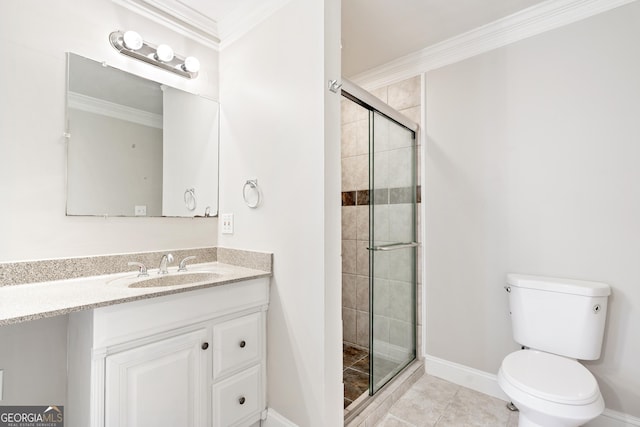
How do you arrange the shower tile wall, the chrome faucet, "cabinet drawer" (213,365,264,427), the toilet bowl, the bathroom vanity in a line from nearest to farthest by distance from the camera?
the bathroom vanity
the toilet bowl
"cabinet drawer" (213,365,264,427)
the chrome faucet
the shower tile wall

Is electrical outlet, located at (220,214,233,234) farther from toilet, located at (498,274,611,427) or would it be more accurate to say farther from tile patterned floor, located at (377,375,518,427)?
toilet, located at (498,274,611,427)

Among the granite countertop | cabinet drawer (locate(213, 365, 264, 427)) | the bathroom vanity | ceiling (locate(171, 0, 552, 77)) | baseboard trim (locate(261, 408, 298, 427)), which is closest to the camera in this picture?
the granite countertop

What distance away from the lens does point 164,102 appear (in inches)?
70.9

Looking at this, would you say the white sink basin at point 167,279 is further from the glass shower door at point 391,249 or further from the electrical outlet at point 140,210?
the glass shower door at point 391,249

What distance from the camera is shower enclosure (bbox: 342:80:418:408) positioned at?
6.22 feet

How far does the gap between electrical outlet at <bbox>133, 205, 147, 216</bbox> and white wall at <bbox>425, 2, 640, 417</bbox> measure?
1.90 metres

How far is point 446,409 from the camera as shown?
72.7 inches

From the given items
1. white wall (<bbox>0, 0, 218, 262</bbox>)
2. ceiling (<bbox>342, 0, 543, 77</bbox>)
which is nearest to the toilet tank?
ceiling (<bbox>342, 0, 543, 77</bbox>)

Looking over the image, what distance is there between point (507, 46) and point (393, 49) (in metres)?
0.74

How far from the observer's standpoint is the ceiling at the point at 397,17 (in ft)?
5.89

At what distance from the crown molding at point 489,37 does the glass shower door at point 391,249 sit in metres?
0.56

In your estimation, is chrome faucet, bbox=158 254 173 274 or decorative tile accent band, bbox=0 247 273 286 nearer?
decorative tile accent band, bbox=0 247 273 286

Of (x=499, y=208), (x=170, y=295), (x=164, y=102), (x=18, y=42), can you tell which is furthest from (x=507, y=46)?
(x=18, y=42)

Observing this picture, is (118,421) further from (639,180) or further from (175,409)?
(639,180)
